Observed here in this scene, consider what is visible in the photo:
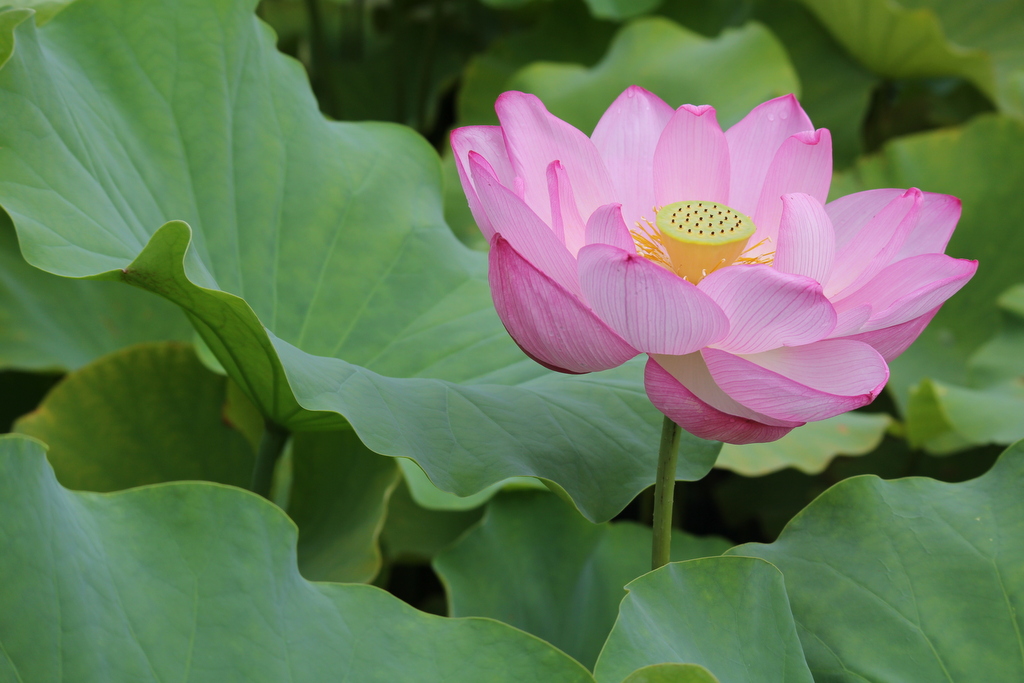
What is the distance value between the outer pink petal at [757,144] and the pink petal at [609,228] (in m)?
0.17

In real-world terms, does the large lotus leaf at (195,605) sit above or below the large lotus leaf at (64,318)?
above

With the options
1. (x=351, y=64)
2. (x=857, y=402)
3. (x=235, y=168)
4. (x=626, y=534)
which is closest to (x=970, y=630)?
(x=857, y=402)

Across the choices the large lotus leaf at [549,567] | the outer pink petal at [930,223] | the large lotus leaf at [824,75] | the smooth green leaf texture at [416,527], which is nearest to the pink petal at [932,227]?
the outer pink petal at [930,223]

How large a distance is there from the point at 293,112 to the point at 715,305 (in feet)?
1.69

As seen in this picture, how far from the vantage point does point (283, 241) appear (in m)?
0.79

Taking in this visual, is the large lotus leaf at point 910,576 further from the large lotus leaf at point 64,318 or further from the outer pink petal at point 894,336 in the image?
the large lotus leaf at point 64,318

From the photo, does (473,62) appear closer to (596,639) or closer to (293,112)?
(293,112)

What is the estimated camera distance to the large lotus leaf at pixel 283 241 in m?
0.56

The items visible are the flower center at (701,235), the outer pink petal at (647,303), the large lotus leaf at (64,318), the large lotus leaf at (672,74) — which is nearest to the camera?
the outer pink petal at (647,303)

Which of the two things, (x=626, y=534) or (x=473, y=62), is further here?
(x=473, y=62)

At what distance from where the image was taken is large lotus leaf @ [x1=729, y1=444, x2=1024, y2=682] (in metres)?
0.55

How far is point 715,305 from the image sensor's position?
0.43m

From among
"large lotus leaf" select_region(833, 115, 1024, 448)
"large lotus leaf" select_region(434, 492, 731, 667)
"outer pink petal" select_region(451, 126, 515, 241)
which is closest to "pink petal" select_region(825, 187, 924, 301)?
"outer pink petal" select_region(451, 126, 515, 241)

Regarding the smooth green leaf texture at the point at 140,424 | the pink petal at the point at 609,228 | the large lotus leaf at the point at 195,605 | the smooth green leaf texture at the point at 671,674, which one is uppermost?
→ the pink petal at the point at 609,228
